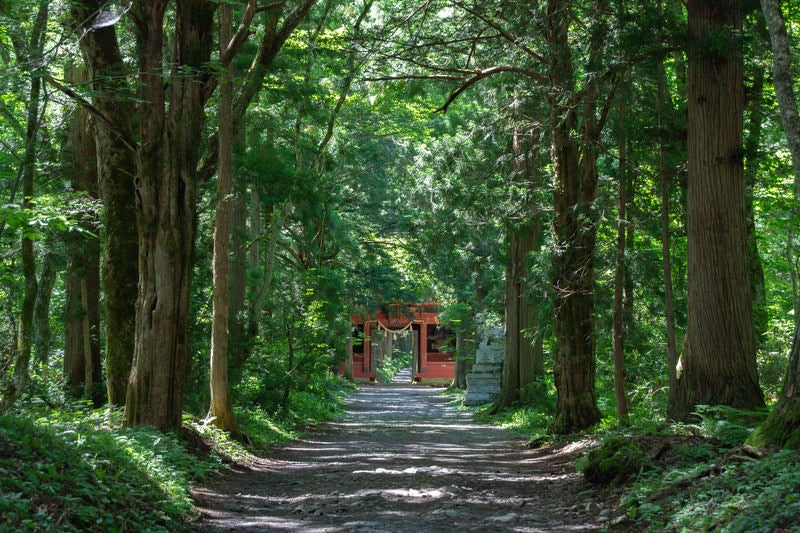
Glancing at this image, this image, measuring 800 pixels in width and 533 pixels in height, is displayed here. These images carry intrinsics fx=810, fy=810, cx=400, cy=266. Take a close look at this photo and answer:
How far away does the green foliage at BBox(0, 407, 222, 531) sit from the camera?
525 cm

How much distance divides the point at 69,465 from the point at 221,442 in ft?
17.4

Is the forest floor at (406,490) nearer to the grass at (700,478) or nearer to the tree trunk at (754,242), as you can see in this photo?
the grass at (700,478)

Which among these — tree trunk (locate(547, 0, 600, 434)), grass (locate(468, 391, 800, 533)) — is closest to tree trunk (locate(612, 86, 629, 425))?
tree trunk (locate(547, 0, 600, 434))

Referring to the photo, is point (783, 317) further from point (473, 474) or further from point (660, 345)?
point (473, 474)

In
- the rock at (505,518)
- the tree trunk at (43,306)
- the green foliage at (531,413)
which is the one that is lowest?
the green foliage at (531,413)

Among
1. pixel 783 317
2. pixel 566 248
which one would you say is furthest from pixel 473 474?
pixel 783 317

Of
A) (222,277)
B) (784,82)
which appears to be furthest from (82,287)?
(784,82)

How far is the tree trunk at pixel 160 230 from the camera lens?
378 inches

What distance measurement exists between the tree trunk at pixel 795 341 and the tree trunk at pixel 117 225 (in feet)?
24.0

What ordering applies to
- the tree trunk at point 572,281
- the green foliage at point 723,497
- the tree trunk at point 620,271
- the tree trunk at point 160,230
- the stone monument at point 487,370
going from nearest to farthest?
the green foliage at point 723,497
the tree trunk at point 160,230
the tree trunk at point 620,271
the tree trunk at point 572,281
the stone monument at point 487,370

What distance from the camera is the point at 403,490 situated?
27.0 ft

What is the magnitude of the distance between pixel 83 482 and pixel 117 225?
18.0 feet

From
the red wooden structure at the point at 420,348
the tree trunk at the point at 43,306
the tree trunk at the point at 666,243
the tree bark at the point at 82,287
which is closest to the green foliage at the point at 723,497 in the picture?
the tree trunk at the point at 666,243

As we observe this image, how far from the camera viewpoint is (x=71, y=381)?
47.9 feet
